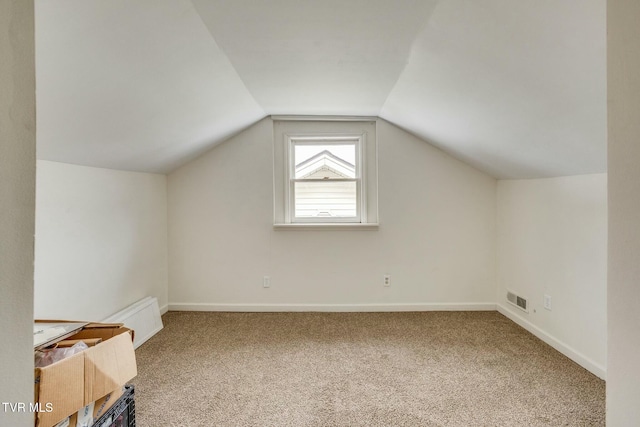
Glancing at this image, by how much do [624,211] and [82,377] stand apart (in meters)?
1.61

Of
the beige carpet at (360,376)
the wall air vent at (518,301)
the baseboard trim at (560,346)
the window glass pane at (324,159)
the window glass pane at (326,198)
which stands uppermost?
the window glass pane at (324,159)

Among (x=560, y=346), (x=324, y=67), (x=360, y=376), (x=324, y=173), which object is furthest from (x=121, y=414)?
(x=560, y=346)

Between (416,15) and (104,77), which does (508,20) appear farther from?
(104,77)

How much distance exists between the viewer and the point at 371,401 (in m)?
1.82

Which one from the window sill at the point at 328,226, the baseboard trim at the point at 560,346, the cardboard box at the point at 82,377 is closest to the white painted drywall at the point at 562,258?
the baseboard trim at the point at 560,346

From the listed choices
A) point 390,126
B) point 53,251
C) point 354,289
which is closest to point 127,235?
point 53,251

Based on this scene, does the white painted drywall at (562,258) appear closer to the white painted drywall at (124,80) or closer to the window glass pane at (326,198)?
the window glass pane at (326,198)

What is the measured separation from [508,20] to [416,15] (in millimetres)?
401

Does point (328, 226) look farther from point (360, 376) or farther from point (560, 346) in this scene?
point (560, 346)

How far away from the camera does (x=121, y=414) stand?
1280mm

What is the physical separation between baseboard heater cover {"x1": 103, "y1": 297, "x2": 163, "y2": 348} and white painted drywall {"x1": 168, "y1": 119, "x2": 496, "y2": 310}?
49 cm

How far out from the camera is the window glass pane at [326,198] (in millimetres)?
3434

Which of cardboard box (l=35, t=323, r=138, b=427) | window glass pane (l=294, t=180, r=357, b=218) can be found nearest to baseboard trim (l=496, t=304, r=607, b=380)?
window glass pane (l=294, t=180, r=357, b=218)

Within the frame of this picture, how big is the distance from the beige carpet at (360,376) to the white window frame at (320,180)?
1.10 metres
